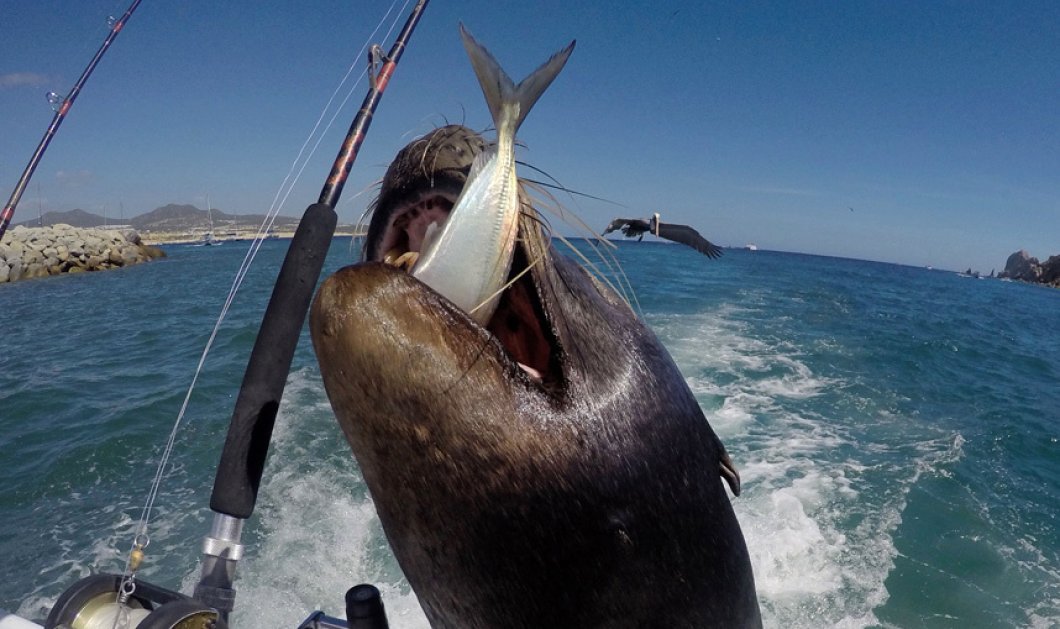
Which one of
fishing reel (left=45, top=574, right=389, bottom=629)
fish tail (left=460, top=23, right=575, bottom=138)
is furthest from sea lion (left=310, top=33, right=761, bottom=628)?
fishing reel (left=45, top=574, right=389, bottom=629)

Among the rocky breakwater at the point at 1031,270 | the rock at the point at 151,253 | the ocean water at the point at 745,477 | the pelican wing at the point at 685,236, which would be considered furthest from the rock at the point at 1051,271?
the pelican wing at the point at 685,236

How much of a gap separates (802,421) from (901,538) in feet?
10.3

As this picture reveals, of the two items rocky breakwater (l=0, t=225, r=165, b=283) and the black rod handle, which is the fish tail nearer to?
the black rod handle

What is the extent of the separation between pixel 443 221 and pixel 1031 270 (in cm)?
12380

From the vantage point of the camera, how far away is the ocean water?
5.19 m

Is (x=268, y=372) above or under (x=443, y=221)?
under

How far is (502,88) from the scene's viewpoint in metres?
1.28

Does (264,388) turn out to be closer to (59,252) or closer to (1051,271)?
(59,252)

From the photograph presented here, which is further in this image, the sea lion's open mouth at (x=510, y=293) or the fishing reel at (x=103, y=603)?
the fishing reel at (x=103, y=603)

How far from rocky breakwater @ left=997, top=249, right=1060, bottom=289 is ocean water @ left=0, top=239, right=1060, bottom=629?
3767 inches

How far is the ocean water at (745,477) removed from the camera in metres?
5.19

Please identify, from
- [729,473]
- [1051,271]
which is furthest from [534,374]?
[1051,271]

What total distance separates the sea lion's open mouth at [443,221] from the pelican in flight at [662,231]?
116 cm

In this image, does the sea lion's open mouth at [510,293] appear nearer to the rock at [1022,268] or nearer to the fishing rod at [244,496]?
the fishing rod at [244,496]
